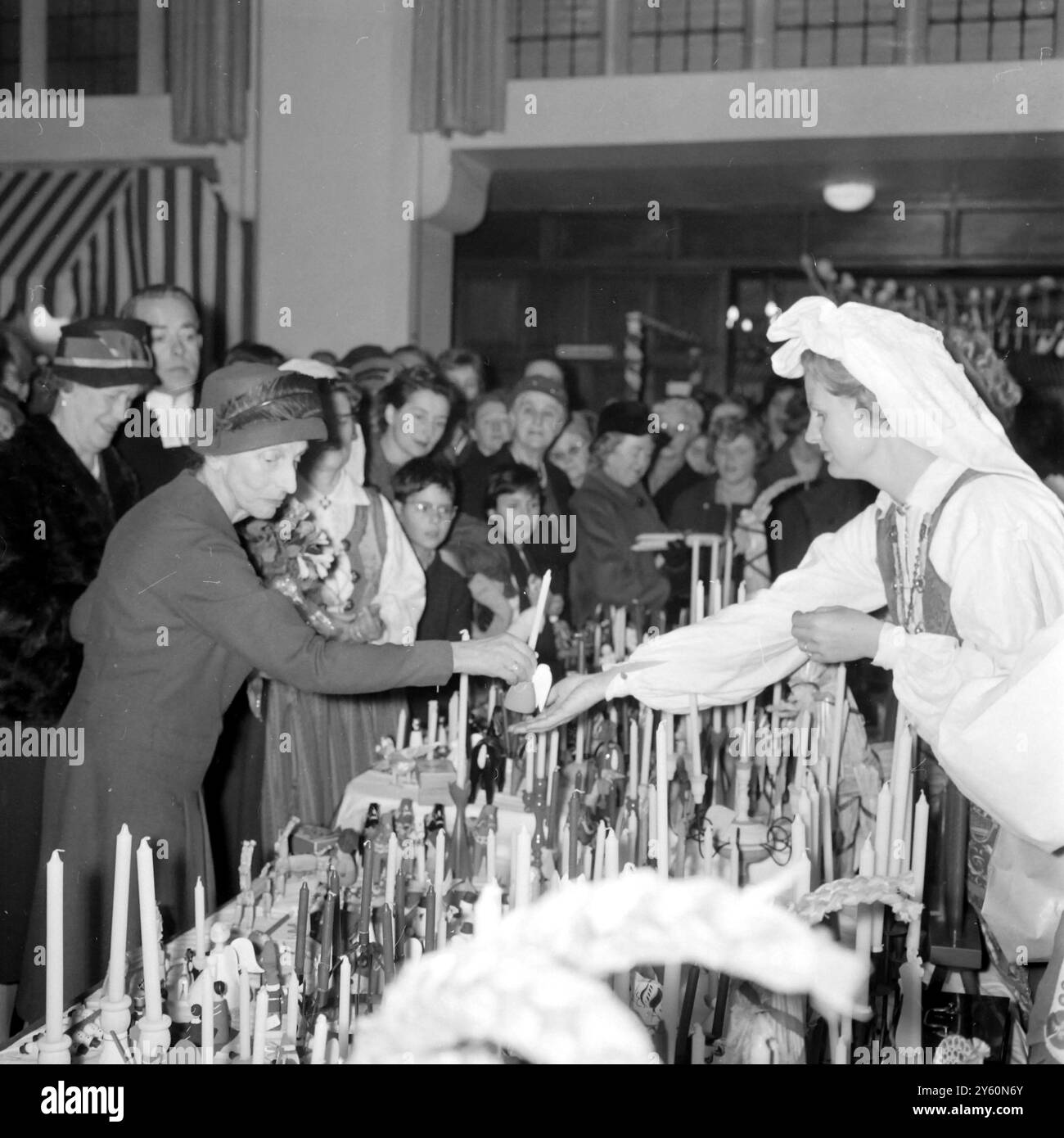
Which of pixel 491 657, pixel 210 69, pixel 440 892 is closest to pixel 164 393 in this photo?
pixel 210 69

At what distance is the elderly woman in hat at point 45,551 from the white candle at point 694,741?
941 millimetres

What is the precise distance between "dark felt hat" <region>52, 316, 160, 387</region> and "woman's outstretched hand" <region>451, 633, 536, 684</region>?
0.84 metres

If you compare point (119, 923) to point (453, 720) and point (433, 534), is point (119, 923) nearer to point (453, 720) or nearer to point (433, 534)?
point (453, 720)

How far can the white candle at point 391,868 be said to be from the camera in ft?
4.78

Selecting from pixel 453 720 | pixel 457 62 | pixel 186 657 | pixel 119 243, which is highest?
pixel 457 62

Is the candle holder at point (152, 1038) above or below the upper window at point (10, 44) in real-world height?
below

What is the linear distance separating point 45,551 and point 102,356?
354mm

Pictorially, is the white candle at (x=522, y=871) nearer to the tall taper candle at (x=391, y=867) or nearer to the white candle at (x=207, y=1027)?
the tall taper candle at (x=391, y=867)

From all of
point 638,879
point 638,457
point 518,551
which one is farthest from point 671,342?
point 638,879

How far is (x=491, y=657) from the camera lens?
171cm

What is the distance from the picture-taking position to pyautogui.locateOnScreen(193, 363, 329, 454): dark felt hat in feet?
5.61

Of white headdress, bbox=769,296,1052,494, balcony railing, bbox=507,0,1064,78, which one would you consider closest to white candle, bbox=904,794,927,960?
white headdress, bbox=769,296,1052,494

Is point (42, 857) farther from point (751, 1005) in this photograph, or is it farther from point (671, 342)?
point (671, 342)

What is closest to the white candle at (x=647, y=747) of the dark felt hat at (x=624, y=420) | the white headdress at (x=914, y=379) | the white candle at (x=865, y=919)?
the white candle at (x=865, y=919)
